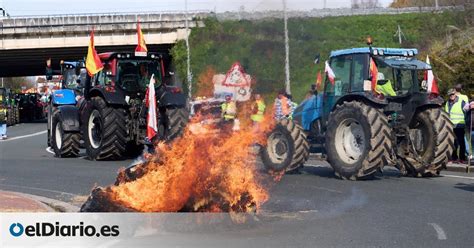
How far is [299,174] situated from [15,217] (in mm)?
7001

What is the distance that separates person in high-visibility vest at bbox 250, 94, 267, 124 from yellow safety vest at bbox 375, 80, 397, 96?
270 cm

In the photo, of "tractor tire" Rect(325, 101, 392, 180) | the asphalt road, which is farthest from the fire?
"tractor tire" Rect(325, 101, 392, 180)

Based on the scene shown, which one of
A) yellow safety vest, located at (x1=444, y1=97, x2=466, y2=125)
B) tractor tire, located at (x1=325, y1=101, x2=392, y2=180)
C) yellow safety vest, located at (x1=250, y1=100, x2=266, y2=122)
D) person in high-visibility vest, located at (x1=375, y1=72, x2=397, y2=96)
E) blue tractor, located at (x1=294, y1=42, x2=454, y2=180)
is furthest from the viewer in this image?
yellow safety vest, located at (x1=444, y1=97, x2=466, y2=125)

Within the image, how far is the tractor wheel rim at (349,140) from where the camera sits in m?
13.5

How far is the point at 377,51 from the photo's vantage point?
1363 cm

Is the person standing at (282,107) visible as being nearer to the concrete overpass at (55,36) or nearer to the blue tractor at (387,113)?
the blue tractor at (387,113)

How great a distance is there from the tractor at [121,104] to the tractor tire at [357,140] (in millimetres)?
3936

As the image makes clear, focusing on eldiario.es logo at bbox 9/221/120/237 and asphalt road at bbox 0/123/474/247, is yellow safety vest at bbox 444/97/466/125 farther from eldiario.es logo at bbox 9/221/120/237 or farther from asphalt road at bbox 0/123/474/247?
eldiario.es logo at bbox 9/221/120/237

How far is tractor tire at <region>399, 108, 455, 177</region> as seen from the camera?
13.6m

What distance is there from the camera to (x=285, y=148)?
47.4ft

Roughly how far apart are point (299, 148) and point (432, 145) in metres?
2.60

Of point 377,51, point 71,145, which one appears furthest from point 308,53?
point 71,145

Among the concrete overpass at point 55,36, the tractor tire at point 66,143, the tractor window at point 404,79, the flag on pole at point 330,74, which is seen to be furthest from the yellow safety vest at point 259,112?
the concrete overpass at point 55,36

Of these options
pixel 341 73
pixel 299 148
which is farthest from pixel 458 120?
pixel 299 148
